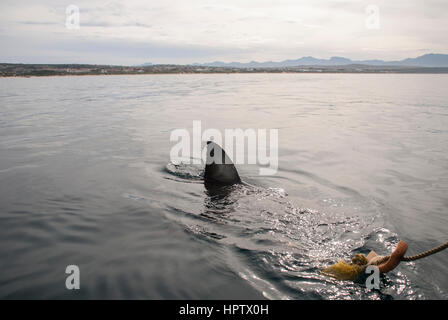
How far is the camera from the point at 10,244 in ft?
18.3

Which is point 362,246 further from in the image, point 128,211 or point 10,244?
point 10,244

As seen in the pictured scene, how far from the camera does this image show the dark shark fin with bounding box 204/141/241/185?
823cm

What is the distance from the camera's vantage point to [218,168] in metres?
8.49

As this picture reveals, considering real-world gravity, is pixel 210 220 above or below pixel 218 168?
below

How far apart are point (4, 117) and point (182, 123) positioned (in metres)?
11.6
